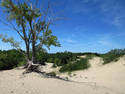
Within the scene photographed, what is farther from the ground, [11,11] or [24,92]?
[11,11]

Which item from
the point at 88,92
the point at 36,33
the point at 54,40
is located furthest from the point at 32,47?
the point at 88,92

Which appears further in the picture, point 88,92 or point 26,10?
point 26,10

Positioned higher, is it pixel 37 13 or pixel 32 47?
pixel 37 13

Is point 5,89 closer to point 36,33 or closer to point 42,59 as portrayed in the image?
point 36,33

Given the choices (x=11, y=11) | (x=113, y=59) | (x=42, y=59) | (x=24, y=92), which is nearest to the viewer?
(x=24, y=92)

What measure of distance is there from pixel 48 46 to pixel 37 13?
1993mm

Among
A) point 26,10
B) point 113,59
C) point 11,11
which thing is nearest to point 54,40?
point 26,10

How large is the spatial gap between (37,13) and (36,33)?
3.75ft

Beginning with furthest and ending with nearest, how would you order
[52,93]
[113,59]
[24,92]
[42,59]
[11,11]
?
1. [42,59]
2. [113,59]
3. [11,11]
4. [52,93]
5. [24,92]

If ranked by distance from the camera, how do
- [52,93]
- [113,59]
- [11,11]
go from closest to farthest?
[52,93] → [11,11] → [113,59]

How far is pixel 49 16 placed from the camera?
627 centimetres

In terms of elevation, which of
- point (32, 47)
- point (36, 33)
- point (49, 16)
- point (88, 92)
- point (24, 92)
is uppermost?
point (49, 16)

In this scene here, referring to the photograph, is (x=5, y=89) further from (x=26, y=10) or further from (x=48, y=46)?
(x=26, y=10)

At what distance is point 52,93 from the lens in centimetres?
351
